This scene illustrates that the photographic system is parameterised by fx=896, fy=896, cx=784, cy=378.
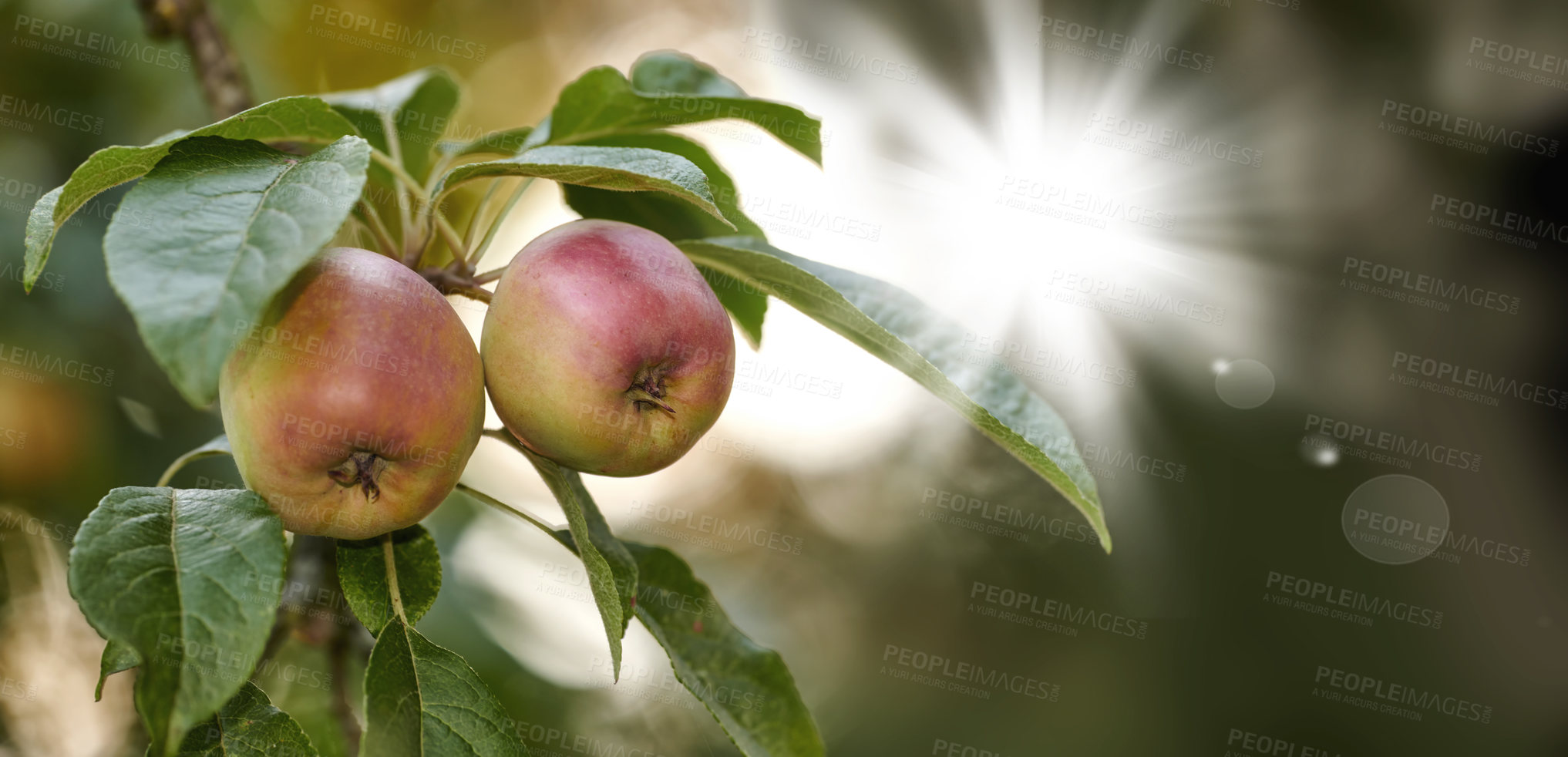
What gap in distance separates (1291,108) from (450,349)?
3.02 meters

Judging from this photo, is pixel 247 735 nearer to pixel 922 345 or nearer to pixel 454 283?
pixel 454 283

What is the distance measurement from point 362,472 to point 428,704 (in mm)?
238

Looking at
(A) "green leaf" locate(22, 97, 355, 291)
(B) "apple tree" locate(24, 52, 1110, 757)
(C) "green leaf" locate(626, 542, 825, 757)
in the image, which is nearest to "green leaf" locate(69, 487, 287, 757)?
(B) "apple tree" locate(24, 52, 1110, 757)

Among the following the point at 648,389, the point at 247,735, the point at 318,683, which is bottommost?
the point at 318,683

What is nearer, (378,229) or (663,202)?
(378,229)

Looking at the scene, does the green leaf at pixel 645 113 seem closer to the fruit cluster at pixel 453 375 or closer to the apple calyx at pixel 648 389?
the fruit cluster at pixel 453 375

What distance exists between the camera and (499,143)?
46.3 inches

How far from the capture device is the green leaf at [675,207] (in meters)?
1.21

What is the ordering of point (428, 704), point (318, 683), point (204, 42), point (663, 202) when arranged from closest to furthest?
point (428, 704), point (663, 202), point (204, 42), point (318, 683)

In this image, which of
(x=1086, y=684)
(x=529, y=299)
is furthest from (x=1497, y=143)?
(x=529, y=299)

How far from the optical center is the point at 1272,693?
9.27 feet

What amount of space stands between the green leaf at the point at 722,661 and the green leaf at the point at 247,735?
38 cm

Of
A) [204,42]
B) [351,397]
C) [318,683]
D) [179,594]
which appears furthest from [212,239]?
[318,683]

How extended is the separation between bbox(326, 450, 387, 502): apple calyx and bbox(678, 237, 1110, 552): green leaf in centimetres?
43
